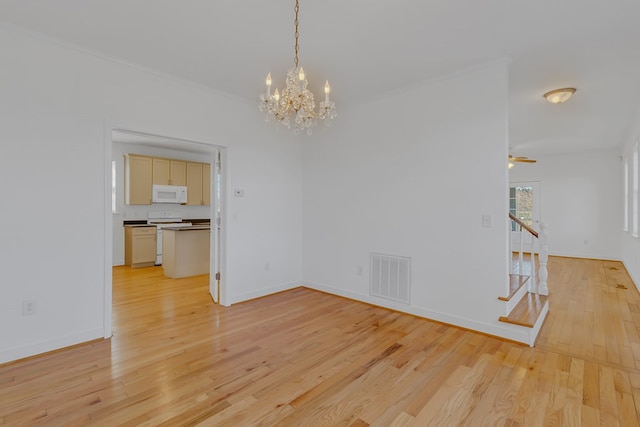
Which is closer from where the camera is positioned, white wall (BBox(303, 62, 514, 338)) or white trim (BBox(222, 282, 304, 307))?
white wall (BBox(303, 62, 514, 338))

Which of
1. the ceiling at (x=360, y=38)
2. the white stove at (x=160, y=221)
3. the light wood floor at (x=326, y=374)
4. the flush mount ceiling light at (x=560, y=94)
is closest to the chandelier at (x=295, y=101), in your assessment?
the ceiling at (x=360, y=38)

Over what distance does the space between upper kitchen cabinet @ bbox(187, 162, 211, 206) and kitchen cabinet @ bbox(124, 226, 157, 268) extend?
3.96 ft

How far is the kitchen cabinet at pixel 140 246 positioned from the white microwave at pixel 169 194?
68cm

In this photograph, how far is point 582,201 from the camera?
7703mm

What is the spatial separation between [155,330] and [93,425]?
144cm

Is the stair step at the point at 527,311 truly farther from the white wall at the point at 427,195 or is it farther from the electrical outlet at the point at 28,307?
the electrical outlet at the point at 28,307

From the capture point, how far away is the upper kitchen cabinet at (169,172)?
22.6 feet

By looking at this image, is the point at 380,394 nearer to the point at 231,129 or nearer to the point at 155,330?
the point at 155,330

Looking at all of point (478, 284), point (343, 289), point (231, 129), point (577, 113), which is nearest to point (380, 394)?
point (478, 284)

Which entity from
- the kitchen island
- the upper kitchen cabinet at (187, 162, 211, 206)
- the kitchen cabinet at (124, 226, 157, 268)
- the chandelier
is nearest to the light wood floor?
the kitchen island

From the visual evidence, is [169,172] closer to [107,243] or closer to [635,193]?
[107,243]

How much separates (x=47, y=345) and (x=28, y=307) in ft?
1.21

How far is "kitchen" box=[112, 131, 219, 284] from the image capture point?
19.0 feet

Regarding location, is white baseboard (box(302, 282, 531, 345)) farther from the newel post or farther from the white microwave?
the white microwave
